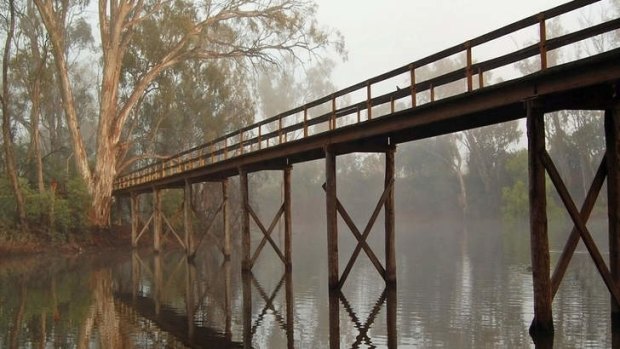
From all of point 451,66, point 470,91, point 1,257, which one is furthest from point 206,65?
point 451,66

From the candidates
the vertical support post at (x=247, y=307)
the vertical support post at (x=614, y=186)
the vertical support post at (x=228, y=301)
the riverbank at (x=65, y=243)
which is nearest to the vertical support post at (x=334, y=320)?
the vertical support post at (x=247, y=307)

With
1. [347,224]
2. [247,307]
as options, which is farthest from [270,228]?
[247,307]

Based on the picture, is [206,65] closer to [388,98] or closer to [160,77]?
[160,77]

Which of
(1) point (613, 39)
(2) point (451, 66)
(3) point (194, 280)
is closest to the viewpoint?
(3) point (194, 280)

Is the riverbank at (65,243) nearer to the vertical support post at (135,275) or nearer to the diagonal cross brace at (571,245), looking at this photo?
the vertical support post at (135,275)

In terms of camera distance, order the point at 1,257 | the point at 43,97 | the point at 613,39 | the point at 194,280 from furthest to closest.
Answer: the point at 613,39, the point at 43,97, the point at 1,257, the point at 194,280

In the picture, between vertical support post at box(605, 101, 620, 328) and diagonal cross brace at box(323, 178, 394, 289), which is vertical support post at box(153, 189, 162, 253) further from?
vertical support post at box(605, 101, 620, 328)

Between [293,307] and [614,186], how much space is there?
22.3ft

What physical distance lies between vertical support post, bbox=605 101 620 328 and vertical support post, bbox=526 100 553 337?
128cm

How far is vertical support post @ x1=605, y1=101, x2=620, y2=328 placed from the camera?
33.5ft

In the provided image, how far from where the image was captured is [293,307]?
1372 cm

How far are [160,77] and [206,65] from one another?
367 centimetres

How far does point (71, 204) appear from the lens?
33.2m

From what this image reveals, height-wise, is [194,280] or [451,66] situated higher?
[451,66]
